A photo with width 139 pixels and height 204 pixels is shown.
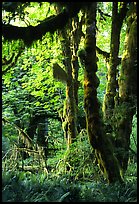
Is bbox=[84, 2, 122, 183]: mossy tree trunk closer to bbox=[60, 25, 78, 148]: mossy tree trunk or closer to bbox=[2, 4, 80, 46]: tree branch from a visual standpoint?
bbox=[2, 4, 80, 46]: tree branch

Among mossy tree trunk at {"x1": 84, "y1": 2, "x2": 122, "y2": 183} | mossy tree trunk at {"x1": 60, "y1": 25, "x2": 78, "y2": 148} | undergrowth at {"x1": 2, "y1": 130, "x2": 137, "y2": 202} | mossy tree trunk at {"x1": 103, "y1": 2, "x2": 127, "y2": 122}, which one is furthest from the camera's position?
mossy tree trunk at {"x1": 60, "y1": 25, "x2": 78, "y2": 148}

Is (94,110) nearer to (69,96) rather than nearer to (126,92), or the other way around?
(126,92)

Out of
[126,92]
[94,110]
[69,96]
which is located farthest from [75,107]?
[94,110]

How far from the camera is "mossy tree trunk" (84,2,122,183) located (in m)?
8.70

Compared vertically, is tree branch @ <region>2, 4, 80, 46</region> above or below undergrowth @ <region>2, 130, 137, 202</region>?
above

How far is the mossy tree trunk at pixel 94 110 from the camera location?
8695 millimetres

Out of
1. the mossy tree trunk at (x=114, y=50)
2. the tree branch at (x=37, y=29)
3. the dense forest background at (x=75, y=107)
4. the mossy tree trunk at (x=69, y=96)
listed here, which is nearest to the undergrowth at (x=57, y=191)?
the dense forest background at (x=75, y=107)

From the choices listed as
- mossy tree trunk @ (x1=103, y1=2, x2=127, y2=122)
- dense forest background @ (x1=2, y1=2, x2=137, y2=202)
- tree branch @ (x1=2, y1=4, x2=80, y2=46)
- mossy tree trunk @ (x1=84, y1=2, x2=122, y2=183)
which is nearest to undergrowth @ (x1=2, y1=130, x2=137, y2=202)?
dense forest background @ (x1=2, y1=2, x2=137, y2=202)

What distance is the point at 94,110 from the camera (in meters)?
8.78

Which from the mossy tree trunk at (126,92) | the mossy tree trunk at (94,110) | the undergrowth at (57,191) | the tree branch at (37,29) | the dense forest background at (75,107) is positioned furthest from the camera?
the mossy tree trunk at (126,92)

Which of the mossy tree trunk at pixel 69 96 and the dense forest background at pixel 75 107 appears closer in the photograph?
the dense forest background at pixel 75 107

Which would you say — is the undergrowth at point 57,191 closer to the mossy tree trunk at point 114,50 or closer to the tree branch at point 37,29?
the mossy tree trunk at point 114,50

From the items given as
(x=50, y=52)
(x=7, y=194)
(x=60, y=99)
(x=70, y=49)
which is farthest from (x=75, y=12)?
(x=60, y=99)

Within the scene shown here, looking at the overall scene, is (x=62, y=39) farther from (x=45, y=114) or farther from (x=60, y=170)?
(x=45, y=114)
